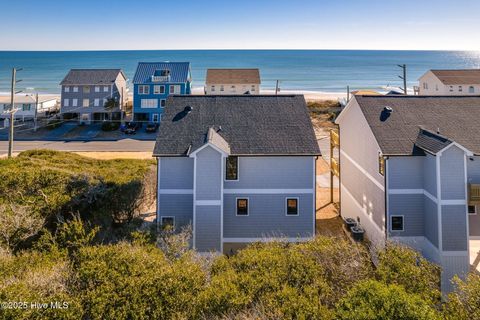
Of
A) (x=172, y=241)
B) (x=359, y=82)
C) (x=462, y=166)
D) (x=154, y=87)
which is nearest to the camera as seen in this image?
Result: (x=172, y=241)

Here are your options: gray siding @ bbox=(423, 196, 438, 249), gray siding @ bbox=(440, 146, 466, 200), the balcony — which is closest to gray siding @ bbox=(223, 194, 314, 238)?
gray siding @ bbox=(423, 196, 438, 249)

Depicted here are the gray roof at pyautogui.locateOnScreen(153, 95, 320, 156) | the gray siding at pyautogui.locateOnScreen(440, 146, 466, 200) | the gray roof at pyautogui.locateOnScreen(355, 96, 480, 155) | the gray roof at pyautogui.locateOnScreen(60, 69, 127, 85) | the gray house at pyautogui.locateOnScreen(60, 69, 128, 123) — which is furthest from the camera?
the gray roof at pyautogui.locateOnScreen(60, 69, 127, 85)

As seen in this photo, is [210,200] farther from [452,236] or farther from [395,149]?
[452,236]

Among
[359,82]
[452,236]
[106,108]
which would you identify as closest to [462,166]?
[452,236]

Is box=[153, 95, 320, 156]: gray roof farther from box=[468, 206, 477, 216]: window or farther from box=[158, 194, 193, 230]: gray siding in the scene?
box=[468, 206, 477, 216]: window

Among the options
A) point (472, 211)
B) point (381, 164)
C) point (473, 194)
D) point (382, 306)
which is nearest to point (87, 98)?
point (381, 164)

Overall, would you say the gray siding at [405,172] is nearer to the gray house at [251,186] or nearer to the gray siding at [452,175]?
the gray siding at [452,175]

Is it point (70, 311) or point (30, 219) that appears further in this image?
point (30, 219)
